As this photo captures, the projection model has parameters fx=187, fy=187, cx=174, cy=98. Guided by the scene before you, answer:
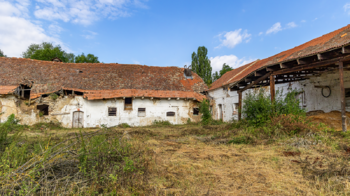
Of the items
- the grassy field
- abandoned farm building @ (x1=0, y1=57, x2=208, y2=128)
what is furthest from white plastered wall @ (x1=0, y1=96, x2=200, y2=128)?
the grassy field

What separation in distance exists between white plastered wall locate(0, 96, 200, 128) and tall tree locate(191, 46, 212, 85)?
47.3 feet

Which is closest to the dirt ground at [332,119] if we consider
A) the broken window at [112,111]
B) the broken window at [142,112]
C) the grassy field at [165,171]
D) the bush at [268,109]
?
the bush at [268,109]

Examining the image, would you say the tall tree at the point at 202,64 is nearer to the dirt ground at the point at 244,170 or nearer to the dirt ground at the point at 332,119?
the dirt ground at the point at 332,119

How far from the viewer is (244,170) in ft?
15.1

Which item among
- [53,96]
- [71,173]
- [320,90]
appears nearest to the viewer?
[71,173]

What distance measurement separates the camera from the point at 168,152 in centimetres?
671

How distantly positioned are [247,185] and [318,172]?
1683 millimetres

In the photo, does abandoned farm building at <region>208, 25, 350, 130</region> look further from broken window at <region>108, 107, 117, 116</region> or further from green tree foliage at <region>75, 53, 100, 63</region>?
green tree foliage at <region>75, 53, 100, 63</region>

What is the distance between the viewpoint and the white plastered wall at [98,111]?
1588cm

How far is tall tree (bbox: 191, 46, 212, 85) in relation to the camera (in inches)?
1277

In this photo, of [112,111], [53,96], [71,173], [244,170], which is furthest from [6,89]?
[244,170]

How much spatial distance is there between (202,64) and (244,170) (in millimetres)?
29263

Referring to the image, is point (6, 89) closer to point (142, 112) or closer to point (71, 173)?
point (142, 112)

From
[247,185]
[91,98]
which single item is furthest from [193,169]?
[91,98]
